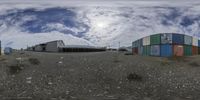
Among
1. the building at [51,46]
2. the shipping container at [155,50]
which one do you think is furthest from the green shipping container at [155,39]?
the building at [51,46]

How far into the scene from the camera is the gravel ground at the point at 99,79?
3922 cm

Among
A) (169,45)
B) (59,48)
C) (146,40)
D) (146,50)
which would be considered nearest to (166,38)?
(169,45)

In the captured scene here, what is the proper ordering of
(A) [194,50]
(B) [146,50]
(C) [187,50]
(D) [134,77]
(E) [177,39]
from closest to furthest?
(D) [134,77]
(E) [177,39]
(C) [187,50]
(B) [146,50]
(A) [194,50]

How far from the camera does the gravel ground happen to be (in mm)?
39219

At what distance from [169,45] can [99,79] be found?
26.2m

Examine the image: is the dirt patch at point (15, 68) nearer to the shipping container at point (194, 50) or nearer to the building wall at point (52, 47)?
the shipping container at point (194, 50)

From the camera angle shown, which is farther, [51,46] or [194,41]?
[51,46]

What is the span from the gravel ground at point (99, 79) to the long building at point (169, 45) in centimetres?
1185

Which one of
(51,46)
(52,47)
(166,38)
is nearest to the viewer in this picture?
(166,38)

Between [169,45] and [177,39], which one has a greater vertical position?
[177,39]

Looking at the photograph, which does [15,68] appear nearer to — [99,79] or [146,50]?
[99,79]

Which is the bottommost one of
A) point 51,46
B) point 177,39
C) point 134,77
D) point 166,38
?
point 134,77

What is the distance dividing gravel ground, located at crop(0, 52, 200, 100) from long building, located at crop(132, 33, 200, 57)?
1185 centimetres

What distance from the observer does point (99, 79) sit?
45.2 meters
